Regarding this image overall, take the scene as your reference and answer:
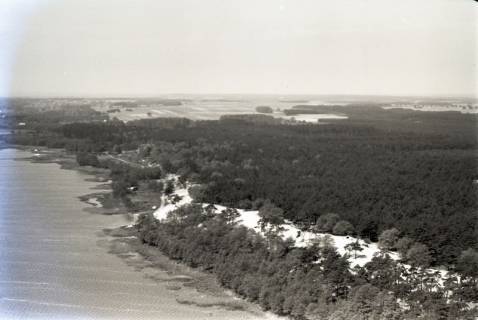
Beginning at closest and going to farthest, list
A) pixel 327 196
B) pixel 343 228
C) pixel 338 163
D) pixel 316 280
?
1. pixel 316 280
2. pixel 343 228
3. pixel 327 196
4. pixel 338 163

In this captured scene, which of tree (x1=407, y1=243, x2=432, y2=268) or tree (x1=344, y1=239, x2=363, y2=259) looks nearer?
tree (x1=407, y1=243, x2=432, y2=268)

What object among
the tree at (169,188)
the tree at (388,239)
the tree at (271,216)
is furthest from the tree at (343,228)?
the tree at (169,188)

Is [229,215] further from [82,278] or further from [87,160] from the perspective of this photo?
[87,160]

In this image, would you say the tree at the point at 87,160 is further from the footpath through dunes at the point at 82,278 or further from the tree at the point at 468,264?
the tree at the point at 468,264

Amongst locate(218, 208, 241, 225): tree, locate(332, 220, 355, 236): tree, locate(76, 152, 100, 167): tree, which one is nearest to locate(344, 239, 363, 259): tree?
locate(332, 220, 355, 236): tree

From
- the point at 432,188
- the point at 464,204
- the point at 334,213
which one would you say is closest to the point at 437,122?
the point at 432,188

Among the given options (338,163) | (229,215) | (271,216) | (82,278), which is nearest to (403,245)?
(271,216)

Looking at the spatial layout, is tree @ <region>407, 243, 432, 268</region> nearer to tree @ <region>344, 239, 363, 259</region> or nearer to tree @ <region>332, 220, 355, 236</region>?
tree @ <region>344, 239, 363, 259</region>
